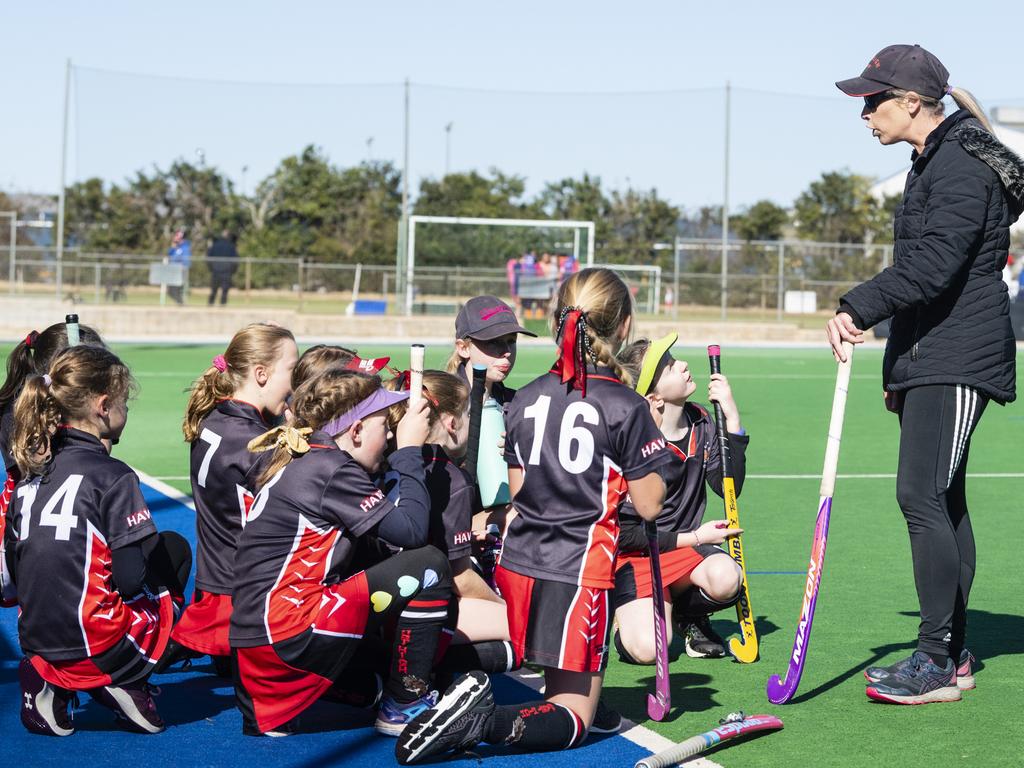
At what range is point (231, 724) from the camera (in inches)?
159

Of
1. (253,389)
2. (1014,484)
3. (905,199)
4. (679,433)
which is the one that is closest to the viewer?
(905,199)

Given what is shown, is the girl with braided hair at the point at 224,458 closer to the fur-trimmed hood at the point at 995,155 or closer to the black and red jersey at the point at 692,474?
the black and red jersey at the point at 692,474

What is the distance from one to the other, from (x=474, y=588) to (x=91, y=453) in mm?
1345

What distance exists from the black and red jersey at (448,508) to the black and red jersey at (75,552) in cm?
89

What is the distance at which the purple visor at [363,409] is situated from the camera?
12.9 ft

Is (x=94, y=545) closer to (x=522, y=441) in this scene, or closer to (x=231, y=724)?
(x=231, y=724)

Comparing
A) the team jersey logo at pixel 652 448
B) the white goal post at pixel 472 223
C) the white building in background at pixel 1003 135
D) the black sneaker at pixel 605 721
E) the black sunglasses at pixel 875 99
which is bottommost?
the black sneaker at pixel 605 721

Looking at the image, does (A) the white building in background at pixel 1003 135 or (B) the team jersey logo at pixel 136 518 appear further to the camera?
(A) the white building in background at pixel 1003 135

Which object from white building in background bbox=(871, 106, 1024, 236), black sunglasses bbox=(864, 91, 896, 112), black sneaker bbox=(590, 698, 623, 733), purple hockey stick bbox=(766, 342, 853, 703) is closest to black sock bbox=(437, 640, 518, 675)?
black sneaker bbox=(590, 698, 623, 733)

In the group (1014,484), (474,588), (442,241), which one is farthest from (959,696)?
(442,241)

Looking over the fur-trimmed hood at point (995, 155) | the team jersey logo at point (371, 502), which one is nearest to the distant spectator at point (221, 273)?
the team jersey logo at point (371, 502)

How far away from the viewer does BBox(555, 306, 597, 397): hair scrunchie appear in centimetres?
367

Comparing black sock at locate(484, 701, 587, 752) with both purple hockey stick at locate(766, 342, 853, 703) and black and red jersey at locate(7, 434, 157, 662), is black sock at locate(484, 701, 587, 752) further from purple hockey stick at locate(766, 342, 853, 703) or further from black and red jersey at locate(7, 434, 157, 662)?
black and red jersey at locate(7, 434, 157, 662)

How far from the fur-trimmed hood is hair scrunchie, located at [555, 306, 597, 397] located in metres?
1.40
